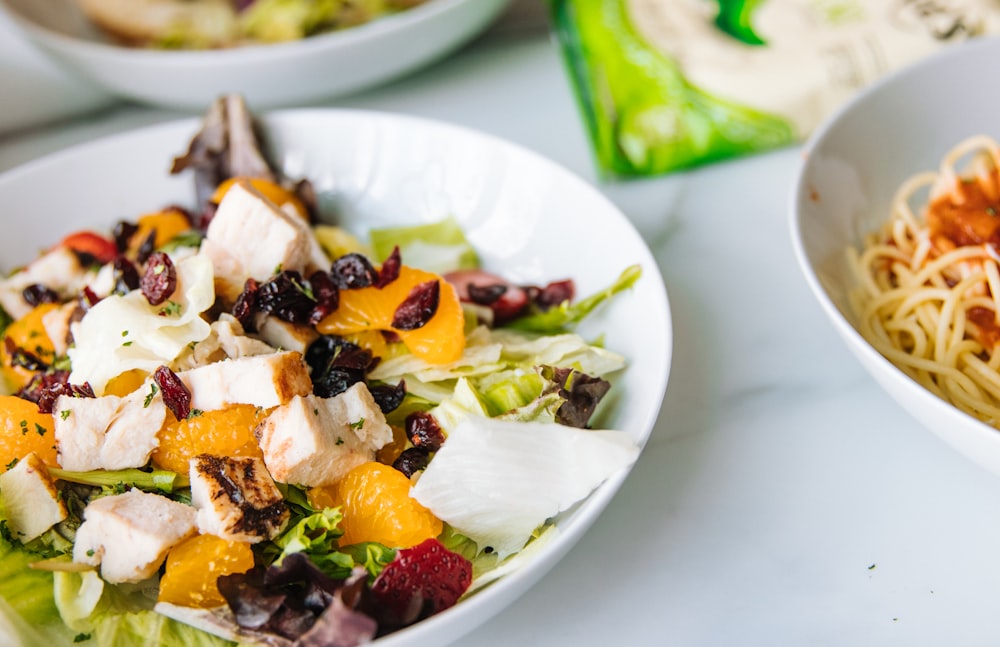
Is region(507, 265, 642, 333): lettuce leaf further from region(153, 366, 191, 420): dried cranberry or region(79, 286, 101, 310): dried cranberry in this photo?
region(79, 286, 101, 310): dried cranberry

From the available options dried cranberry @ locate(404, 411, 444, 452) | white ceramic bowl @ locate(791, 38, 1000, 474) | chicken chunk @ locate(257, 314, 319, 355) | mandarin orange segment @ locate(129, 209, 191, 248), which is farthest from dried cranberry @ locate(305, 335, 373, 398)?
white ceramic bowl @ locate(791, 38, 1000, 474)

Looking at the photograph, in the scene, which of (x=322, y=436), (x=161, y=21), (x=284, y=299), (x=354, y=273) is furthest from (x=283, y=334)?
(x=161, y=21)

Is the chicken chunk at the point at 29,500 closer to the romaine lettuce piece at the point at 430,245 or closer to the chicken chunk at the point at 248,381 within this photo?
the chicken chunk at the point at 248,381

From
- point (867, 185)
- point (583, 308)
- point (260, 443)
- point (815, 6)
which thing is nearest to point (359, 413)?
point (260, 443)

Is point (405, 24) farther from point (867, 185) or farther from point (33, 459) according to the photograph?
point (33, 459)

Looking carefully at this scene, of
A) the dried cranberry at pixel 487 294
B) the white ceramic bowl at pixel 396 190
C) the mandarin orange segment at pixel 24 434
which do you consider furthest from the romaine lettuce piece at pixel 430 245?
the mandarin orange segment at pixel 24 434

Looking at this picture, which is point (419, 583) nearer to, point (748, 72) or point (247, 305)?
point (247, 305)
